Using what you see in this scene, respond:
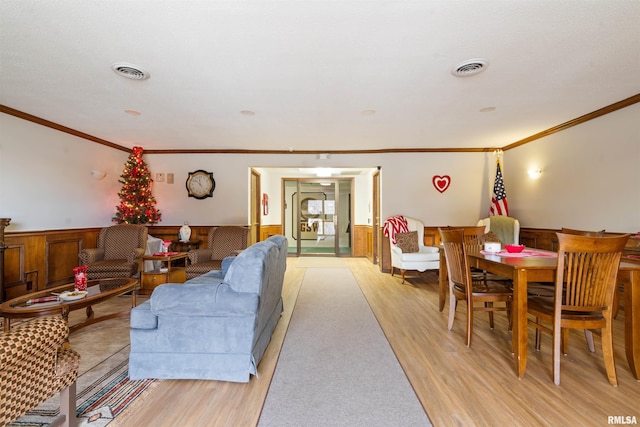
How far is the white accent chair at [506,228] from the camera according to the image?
503 centimetres

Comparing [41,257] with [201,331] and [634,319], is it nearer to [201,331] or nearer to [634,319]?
[201,331]

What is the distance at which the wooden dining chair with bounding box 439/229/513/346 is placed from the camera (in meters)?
2.64

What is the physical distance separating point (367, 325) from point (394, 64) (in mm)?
2573

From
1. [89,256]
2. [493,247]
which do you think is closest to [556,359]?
Result: [493,247]

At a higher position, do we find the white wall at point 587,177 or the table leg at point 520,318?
the white wall at point 587,177

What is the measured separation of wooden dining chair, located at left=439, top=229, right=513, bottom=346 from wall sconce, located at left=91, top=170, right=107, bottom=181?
5555mm

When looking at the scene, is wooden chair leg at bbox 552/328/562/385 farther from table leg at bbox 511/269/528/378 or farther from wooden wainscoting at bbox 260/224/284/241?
wooden wainscoting at bbox 260/224/284/241

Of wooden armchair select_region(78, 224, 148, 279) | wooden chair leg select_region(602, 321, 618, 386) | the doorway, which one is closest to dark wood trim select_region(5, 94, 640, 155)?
wooden armchair select_region(78, 224, 148, 279)

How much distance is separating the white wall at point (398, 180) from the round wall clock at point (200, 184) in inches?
4.2

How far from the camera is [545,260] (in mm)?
2471

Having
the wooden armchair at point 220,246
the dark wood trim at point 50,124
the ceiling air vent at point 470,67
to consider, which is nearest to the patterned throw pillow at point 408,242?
the wooden armchair at point 220,246

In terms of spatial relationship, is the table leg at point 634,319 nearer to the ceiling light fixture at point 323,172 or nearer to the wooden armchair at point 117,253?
the ceiling light fixture at point 323,172

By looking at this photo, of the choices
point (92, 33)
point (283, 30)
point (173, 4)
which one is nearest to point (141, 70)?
point (92, 33)

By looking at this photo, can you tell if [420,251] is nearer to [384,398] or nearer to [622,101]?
[622,101]
